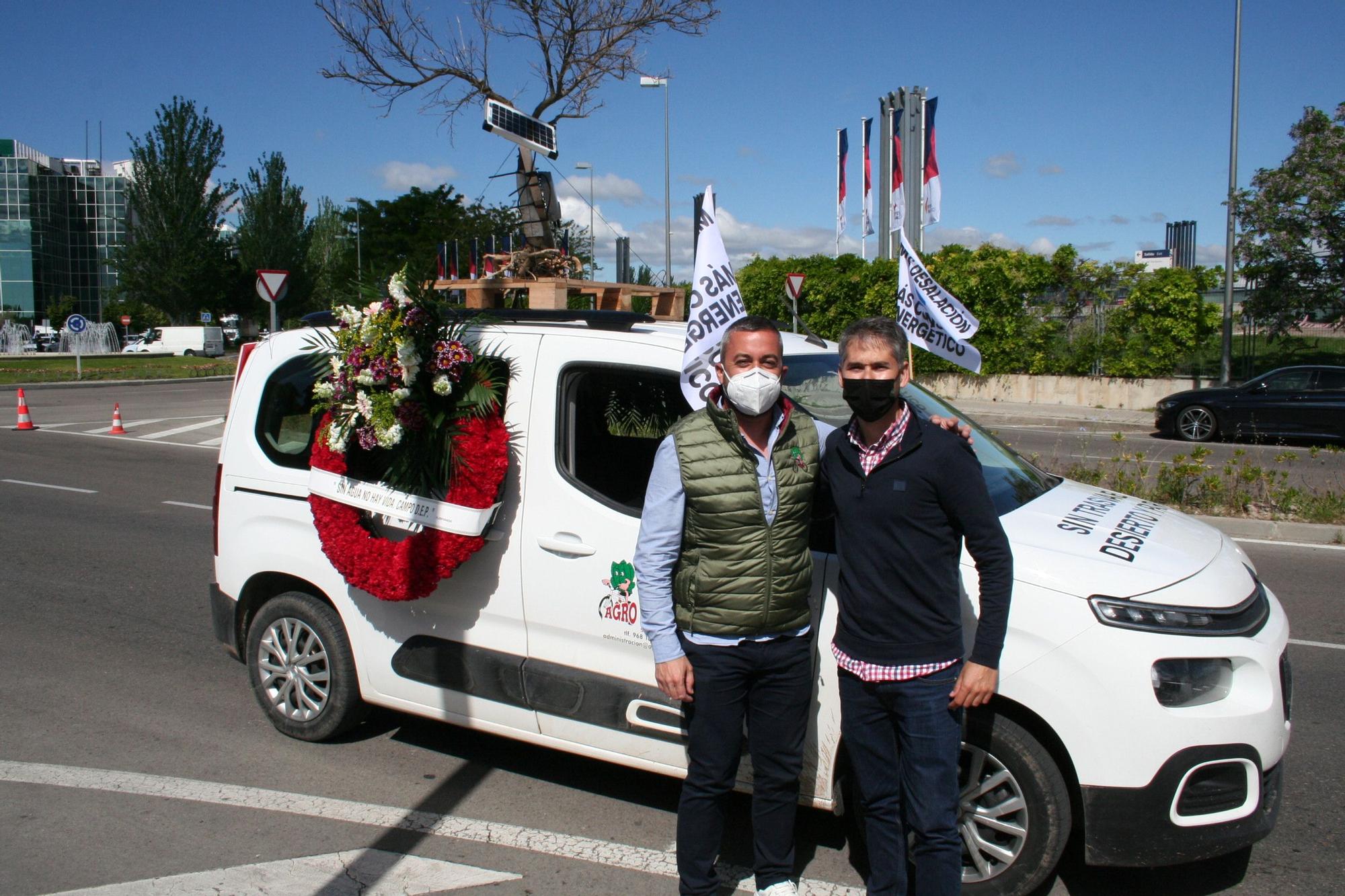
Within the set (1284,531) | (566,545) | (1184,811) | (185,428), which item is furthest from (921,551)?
(185,428)

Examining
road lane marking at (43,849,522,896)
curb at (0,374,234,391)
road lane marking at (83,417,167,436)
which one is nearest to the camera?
road lane marking at (43,849,522,896)

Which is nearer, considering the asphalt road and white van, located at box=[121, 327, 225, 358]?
the asphalt road

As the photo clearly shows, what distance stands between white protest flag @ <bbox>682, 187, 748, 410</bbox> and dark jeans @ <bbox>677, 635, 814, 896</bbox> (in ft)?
3.11

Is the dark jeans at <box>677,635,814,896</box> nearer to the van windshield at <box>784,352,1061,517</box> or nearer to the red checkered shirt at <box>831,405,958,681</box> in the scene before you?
the red checkered shirt at <box>831,405,958,681</box>

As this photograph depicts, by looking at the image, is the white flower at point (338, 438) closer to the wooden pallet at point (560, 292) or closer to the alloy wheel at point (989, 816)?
the wooden pallet at point (560, 292)

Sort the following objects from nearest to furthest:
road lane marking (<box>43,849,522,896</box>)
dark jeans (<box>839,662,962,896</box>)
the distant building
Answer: dark jeans (<box>839,662,962,896</box>) → road lane marking (<box>43,849,522,896</box>) → the distant building

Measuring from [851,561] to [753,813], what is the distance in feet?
3.02

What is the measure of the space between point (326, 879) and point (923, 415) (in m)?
2.85

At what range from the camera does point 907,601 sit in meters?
2.89

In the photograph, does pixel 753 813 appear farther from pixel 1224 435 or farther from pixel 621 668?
pixel 1224 435

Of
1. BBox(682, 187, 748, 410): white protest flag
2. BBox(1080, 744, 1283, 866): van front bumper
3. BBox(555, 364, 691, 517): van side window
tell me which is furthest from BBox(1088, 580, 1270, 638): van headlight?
BBox(555, 364, 691, 517): van side window

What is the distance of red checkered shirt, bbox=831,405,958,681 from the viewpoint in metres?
2.90

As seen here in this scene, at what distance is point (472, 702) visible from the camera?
4.21m

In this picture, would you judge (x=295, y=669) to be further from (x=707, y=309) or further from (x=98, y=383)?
(x=98, y=383)
